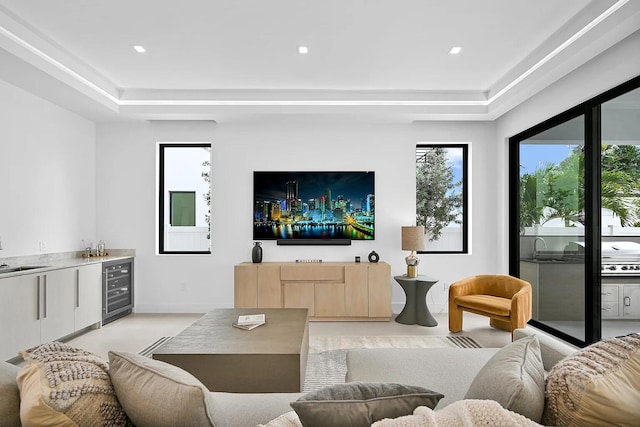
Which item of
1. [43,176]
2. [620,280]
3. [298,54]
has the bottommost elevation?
[620,280]

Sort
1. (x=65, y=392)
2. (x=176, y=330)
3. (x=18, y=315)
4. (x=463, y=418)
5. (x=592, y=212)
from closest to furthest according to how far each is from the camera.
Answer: (x=463, y=418) → (x=65, y=392) → (x=18, y=315) → (x=592, y=212) → (x=176, y=330)

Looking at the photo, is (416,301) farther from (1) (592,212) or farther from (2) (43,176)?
(2) (43,176)

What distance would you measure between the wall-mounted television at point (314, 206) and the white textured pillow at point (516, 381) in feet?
13.3

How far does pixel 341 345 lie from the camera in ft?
13.1

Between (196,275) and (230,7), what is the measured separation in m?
3.57

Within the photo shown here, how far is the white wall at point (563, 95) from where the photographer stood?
315 centimetres

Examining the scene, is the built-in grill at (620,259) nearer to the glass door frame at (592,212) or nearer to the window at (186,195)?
the glass door frame at (592,212)

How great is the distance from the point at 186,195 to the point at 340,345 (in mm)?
3133

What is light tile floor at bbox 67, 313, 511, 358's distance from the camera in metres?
4.12

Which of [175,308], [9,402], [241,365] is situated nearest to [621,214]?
[241,365]

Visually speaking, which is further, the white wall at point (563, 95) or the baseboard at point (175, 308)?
the baseboard at point (175, 308)

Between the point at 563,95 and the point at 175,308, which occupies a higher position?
the point at 563,95

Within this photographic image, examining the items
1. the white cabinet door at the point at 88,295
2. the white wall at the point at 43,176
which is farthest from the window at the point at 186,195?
the white cabinet door at the point at 88,295

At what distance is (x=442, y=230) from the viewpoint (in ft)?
18.8
